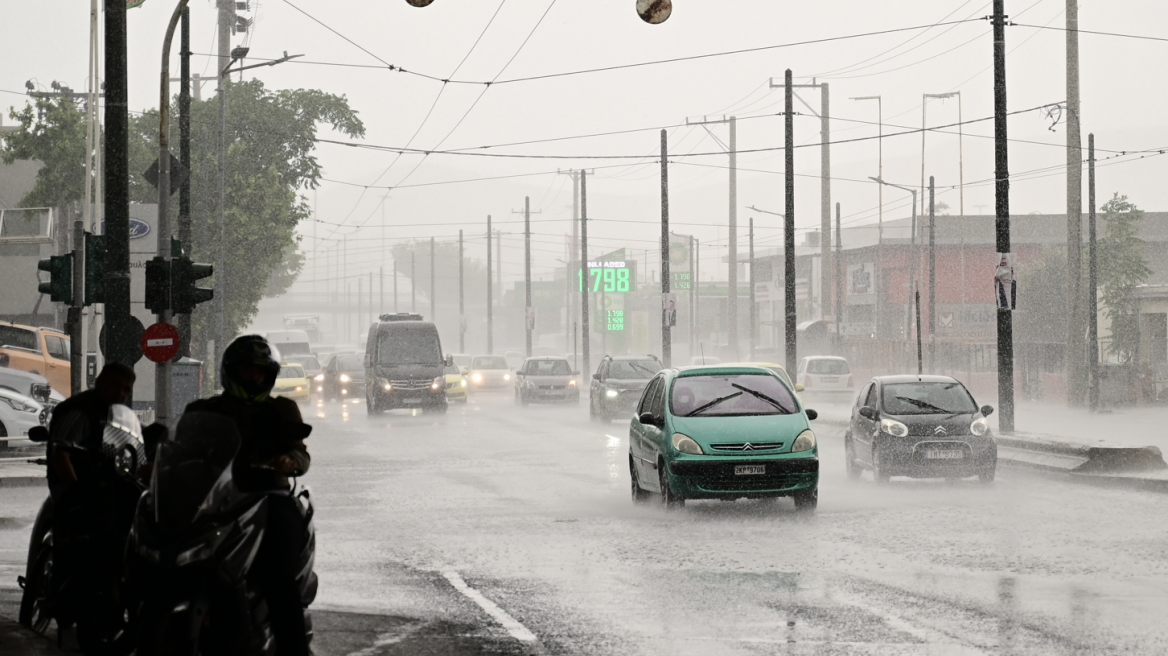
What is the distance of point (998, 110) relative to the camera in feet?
89.0

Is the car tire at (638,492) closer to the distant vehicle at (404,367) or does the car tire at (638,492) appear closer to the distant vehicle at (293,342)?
the distant vehicle at (404,367)

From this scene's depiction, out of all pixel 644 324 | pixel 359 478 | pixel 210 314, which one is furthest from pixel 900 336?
pixel 359 478

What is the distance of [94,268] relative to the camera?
13.8 m

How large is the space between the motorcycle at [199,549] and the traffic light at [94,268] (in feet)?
26.2

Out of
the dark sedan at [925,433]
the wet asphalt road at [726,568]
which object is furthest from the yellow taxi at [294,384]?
the dark sedan at [925,433]

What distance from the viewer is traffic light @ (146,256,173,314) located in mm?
15438

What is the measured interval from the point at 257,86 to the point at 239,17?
8.36 feet

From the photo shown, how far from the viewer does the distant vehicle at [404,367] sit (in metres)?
41.0

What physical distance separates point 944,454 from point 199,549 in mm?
15047

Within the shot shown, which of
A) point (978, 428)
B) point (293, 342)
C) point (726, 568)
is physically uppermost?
point (293, 342)

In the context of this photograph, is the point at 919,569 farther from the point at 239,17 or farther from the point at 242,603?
the point at 239,17

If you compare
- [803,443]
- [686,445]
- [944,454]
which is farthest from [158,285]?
[944,454]

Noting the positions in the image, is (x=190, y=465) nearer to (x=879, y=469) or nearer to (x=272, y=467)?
(x=272, y=467)

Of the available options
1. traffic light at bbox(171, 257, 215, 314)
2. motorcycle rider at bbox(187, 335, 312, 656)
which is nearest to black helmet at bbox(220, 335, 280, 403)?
motorcycle rider at bbox(187, 335, 312, 656)
